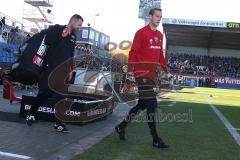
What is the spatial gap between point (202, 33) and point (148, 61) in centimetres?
5097

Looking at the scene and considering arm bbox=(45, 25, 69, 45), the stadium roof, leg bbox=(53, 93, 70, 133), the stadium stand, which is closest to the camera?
arm bbox=(45, 25, 69, 45)

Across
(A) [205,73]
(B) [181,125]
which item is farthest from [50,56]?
A: (A) [205,73]

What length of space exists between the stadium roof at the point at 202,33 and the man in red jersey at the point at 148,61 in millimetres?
44000

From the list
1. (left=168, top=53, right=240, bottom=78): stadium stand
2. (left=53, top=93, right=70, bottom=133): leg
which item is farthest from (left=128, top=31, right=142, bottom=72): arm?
(left=168, top=53, right=240, bottom=78): stadium stand

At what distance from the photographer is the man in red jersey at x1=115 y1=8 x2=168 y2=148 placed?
25.2ft

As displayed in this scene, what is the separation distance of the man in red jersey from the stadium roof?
144 ft

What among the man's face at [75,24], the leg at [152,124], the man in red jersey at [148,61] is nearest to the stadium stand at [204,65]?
the man's face at [75,24]

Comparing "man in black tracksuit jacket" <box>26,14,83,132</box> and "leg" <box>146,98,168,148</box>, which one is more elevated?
"man in black tracksuit jacket" <box>26,14,83,132</box>

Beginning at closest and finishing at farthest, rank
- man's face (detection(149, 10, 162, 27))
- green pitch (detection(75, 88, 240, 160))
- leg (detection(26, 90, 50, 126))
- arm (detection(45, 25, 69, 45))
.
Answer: green pitch (detection(75, 88, 240, 160)), man's face (detection(149, 10, 162, 27)), arm (detection(45, 25, 69, 45)), leg (detection(26, 90, 50, 126))

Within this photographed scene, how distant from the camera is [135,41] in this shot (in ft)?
25.2

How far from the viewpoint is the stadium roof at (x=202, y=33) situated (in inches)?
2017

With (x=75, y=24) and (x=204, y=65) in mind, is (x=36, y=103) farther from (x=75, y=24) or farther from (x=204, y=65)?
(x=204, y=65)

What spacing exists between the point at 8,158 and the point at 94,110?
389 centimetres

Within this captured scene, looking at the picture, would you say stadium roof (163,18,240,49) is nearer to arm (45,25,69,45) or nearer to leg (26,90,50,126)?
leg (26,90,50,126)
